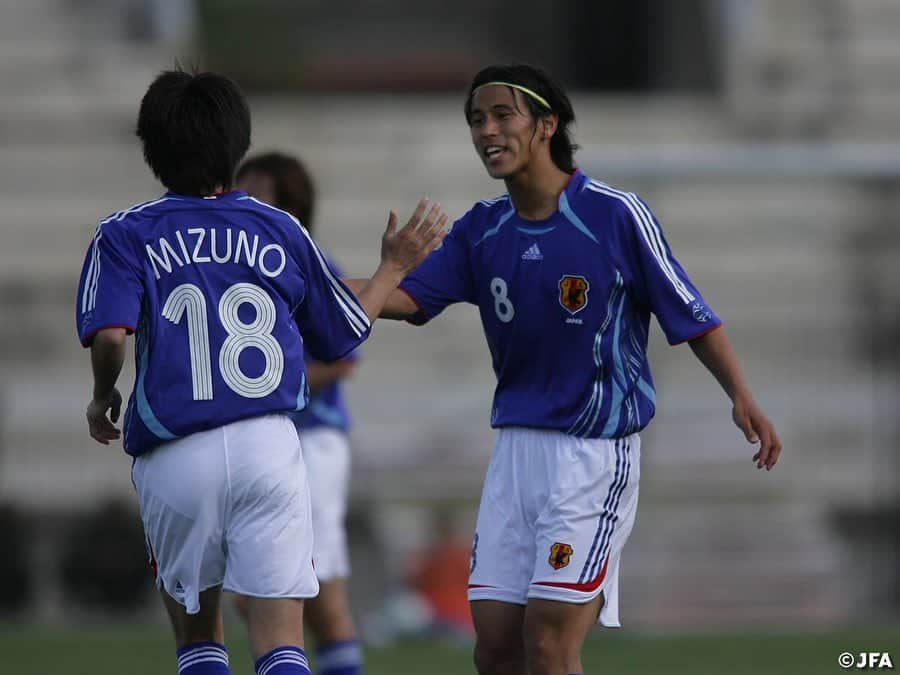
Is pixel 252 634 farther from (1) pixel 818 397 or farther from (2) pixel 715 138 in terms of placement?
(2) pixel 715 138

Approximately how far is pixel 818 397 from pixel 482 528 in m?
10.6

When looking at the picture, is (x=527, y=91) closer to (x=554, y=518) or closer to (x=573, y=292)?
(x=573, y=292)

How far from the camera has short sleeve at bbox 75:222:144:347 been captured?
4727 mm

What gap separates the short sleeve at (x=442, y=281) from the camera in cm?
568

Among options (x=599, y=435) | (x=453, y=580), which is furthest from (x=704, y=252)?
(x=599, y=435)

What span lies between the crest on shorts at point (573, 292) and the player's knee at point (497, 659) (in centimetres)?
106

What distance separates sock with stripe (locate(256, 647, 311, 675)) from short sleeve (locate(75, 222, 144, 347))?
962mm

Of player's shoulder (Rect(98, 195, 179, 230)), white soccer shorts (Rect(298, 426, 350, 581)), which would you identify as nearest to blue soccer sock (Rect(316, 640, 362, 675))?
white soccer shorts (Rect(298, 426, 350, 581))

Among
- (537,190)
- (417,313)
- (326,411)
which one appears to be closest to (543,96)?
(537,190)

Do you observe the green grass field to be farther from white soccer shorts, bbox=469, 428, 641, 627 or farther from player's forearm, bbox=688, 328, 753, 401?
player's forearm, bbox=688, 328, 753, 401

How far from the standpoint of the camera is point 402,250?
17.4 feet

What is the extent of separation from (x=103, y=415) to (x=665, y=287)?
5.64 feet

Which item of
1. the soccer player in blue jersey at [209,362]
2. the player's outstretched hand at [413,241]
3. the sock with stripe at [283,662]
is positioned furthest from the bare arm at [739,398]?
the sock with stripe at [283,662]

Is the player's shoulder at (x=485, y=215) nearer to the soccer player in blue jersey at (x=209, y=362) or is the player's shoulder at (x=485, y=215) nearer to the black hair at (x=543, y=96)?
the black hair at (x=543, y=96)
